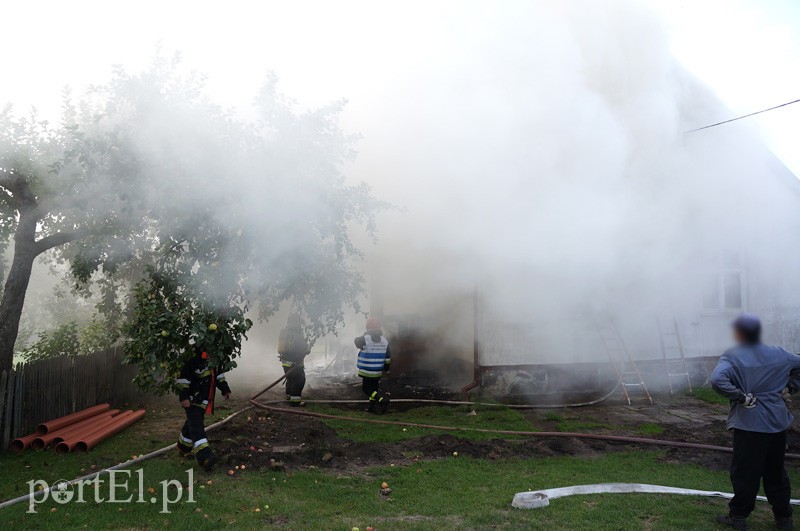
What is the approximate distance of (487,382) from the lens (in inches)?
353

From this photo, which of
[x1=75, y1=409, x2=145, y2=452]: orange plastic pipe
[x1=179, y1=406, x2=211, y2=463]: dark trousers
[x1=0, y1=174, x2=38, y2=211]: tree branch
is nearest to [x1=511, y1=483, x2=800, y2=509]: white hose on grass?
[x1=179, y1=406, x2=211, y2=463]: dark trousers

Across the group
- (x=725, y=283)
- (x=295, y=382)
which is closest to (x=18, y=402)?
(x=295, y=382)

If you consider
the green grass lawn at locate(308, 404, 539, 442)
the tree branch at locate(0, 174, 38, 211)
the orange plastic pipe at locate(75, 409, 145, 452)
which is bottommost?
the green grass lawn at locate(308, 404, 539, 442)

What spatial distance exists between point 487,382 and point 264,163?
5.18 m

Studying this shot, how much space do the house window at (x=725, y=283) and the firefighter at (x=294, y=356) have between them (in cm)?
769

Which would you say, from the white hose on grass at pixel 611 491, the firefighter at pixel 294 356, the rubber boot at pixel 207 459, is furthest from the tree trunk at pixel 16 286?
the white hose on grass at pixel 611 491

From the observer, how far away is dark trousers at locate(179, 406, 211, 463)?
17.5 ft

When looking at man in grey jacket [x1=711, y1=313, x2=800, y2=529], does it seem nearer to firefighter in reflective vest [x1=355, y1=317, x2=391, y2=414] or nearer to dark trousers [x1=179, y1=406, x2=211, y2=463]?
dark trousers [x1=179, y1=406, x2=211, y2=463]

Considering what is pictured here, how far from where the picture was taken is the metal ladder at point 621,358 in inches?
360

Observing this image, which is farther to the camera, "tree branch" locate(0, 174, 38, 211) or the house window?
the house window

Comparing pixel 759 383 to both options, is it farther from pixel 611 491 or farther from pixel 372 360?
pixel 372 360

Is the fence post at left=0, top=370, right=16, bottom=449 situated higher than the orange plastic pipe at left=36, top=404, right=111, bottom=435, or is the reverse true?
the fence post at left=0, top=370, right=16, bottom=449

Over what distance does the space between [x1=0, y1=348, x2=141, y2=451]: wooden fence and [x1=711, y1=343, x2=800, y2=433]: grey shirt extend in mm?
7333

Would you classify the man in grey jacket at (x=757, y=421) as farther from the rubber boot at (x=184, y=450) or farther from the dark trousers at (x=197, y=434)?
the rubber boot at (x=184, y=450)
